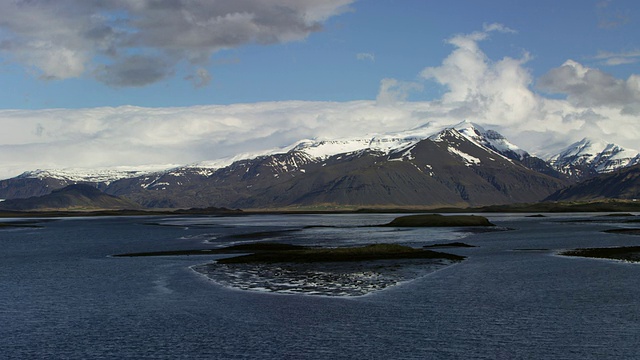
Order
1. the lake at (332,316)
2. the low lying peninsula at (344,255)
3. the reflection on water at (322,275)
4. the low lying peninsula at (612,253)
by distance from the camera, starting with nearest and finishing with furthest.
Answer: the lake at (332,316) → the reflection on water at (322,275) → the low lying peninsula at (612,253) → the low lying peninsula at (344,255)

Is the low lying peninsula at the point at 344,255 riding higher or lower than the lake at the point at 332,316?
higher

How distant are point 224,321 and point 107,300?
15.5 metres

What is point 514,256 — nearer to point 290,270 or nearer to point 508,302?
point 290,270

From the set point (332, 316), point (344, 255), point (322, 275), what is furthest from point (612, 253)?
point (332, 316)

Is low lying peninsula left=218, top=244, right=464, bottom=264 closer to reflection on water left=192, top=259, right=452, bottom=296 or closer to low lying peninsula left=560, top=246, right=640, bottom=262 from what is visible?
reflection on water left=192, top=259, right=452, bottom=296

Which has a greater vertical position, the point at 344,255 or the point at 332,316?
the point at 344,255

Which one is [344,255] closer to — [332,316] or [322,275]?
[322,275]

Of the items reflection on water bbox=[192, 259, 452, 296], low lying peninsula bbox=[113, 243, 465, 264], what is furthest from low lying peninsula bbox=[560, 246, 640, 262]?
reflection on water bbox=[192, 259, 452, 296]

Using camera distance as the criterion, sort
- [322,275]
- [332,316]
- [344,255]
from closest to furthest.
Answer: [332,316]
[322,275]
[344,255]

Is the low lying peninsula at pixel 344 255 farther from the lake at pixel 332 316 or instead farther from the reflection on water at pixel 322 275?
the lake at pixel 332 316

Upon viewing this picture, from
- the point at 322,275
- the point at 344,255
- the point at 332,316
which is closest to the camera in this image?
the point at 332,316

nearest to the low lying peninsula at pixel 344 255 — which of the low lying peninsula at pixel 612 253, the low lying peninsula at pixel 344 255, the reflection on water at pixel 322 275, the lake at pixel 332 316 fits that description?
the low lying peninsula at pixel 344 255

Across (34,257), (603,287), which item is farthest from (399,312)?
(34,257)

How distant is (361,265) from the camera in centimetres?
8375
